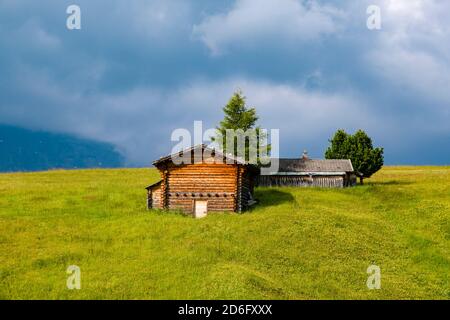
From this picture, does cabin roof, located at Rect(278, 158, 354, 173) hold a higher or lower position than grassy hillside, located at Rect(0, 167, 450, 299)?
higher

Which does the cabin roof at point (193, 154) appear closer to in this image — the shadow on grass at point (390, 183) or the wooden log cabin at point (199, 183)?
the wooden log cabin at point (199, 183)

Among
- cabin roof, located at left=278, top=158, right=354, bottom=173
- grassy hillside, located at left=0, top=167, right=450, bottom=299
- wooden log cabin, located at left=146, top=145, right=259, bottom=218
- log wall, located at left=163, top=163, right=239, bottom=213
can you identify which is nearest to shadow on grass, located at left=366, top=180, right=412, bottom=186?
cabin roof, located at left=278, top=158, right=354, bottom=173

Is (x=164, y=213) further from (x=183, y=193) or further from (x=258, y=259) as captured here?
(x=258, y=259)

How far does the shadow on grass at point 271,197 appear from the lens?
53.5m

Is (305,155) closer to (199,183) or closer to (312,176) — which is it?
(312,176)

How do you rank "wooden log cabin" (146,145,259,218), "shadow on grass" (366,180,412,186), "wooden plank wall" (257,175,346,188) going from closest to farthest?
"wooden log cabin" (146,145,259,218)
"wooden plank wall" (257,175,346,188)
"shadow on grass" (366,180,412,186)

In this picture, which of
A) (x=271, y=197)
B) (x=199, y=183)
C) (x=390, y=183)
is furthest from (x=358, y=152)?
(x=199, y=183)

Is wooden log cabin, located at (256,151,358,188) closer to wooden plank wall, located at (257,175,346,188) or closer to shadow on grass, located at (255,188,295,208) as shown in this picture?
wooden plank wall, located at (257,175,346,188)

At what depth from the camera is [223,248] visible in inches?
1417

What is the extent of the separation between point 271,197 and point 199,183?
10.3 meters

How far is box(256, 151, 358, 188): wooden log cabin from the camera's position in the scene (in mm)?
67750

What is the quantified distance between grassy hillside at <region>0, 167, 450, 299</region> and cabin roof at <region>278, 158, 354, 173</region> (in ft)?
35.0
